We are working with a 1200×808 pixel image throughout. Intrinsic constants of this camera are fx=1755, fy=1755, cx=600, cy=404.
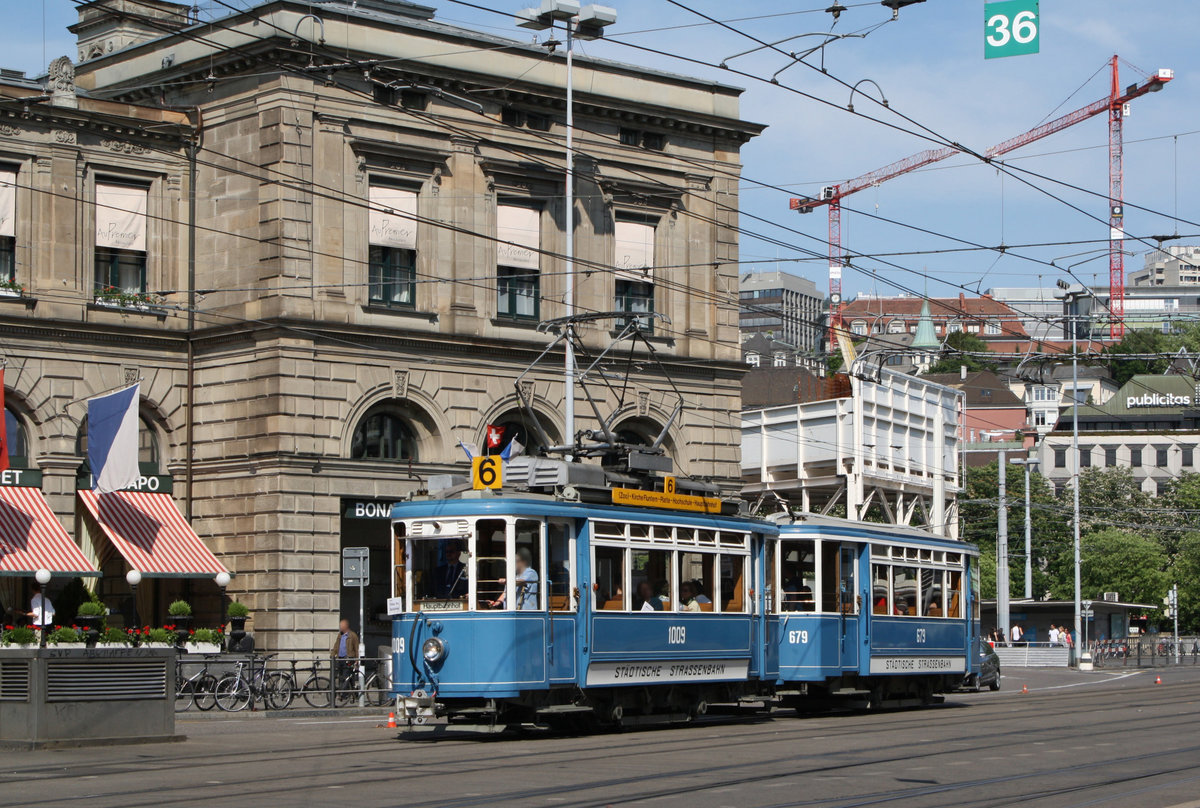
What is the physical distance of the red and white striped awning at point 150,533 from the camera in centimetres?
3278

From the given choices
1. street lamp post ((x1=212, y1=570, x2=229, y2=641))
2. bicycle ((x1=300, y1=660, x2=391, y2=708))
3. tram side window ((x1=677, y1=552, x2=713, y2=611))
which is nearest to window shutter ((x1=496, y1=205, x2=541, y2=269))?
street lamp post ((x1=212, y1=570, x2=229, y2=641))

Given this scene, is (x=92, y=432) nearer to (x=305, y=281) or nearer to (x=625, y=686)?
(x=305, y=281)

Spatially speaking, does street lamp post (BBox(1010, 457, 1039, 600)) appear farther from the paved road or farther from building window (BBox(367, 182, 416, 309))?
the paved road

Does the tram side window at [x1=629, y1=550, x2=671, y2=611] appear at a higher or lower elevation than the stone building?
lower

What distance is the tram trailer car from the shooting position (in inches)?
813

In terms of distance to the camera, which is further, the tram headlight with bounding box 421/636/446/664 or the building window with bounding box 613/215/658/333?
the building window with bounding box 613/215/658/333

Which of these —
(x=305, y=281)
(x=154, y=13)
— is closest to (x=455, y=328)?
(x=305, y=281)

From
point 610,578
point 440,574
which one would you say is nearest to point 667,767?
point 440,574

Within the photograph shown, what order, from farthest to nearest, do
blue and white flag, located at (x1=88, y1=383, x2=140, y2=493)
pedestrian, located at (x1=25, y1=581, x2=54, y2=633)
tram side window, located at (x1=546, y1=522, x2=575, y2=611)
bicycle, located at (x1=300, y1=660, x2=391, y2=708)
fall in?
blue and white flag, located at (x1=88, y1=383, x2=140, y2=493) → pedestrian, located at (x1=25, y1=581, x2=54, y2=633) → bicycle, located at (x1=300, y1=660, x2=391, y2=708) → tram side window, located at (x1=546, y1=522, x2=575, y2=611)

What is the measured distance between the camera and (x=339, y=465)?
34.3 metres

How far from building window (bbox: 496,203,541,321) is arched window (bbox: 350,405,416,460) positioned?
11.0 ft

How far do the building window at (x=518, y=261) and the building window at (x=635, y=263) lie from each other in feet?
7.03

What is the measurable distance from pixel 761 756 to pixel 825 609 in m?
8.14

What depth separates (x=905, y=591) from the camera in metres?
28.3
